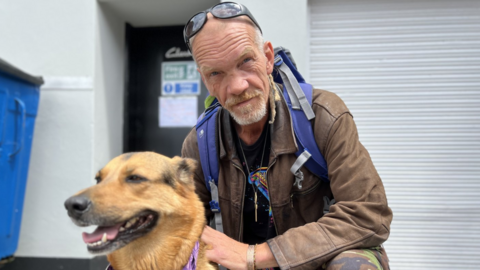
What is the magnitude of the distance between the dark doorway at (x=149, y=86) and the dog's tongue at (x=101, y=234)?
2.98 m

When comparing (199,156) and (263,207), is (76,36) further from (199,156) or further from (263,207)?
(263,207)

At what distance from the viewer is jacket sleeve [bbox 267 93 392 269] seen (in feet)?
5.79

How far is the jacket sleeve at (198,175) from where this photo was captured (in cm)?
236

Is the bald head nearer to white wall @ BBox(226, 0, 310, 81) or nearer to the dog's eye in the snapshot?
the dog's eye

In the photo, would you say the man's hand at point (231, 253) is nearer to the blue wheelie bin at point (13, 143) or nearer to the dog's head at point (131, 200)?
the dog's head at point (131, 200)

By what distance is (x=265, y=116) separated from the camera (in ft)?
7.28

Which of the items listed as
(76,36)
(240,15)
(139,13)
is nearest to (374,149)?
(240,15)

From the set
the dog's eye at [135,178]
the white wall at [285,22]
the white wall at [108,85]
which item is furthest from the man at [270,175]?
the white wall at [108,85]

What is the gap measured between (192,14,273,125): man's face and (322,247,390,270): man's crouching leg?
891mm

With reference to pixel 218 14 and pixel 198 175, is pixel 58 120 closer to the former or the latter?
pixel 198 175

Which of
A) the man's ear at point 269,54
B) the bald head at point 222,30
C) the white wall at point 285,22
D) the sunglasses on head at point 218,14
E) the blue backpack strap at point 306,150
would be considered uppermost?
the white wall at point 285,22

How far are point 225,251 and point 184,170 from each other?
51 centimetres

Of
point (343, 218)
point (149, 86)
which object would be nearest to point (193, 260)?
point (343, 218)

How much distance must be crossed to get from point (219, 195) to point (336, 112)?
2.99 feet
